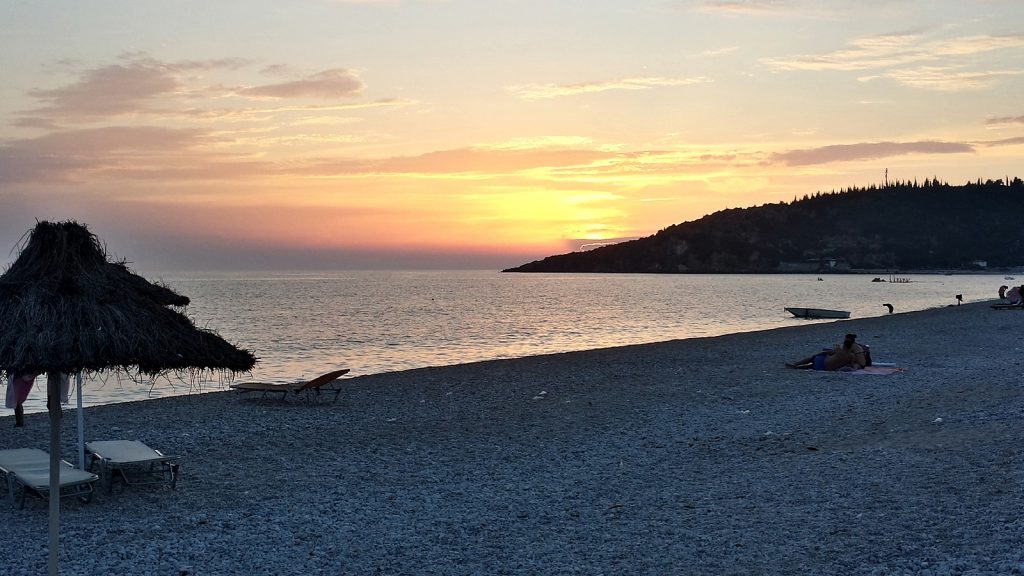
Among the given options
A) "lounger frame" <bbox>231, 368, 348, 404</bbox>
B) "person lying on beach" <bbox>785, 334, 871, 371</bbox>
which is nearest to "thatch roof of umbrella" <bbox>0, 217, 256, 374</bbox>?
"lounger frame" <bbox>231, 368, 348, 404</bbox>

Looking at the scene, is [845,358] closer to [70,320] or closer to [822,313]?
[70,320]

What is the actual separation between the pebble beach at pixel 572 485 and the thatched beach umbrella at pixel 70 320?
68.2 inches

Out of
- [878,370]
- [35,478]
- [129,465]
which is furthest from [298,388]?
[878,370]

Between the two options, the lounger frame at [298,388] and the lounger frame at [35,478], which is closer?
the lounger frame at [35,478]

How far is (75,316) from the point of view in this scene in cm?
662

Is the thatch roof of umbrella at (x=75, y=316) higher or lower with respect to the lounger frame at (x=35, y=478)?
higher

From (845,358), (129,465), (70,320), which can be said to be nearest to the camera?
(70,320)

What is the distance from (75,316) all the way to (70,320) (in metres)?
0.05

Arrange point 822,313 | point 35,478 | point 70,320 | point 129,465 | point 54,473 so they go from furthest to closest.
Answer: point 822,313, point 129,465, point 35,478, point 70,320, point 54,473

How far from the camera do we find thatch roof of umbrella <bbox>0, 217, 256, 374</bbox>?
648cm

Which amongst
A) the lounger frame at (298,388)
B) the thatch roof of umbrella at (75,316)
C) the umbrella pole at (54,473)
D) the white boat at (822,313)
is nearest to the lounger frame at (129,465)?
the thatch roof of umbrella at (75,316)

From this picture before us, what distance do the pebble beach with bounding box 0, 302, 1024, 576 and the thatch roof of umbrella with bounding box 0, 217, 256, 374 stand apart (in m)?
1.82

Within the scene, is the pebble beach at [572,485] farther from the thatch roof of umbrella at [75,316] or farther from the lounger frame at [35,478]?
the thatch roof of umbrella at [75,316]

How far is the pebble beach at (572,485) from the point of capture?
7223 millimetres
